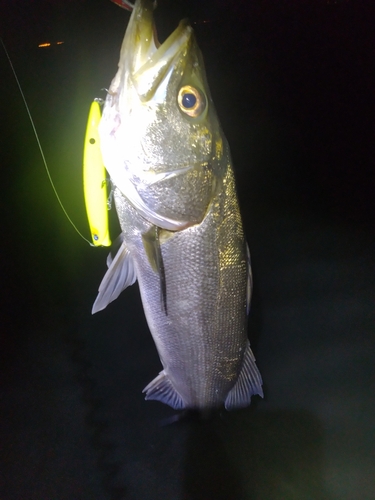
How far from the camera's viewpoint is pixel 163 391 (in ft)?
2.97

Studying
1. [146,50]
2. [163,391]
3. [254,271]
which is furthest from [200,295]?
[254,271]

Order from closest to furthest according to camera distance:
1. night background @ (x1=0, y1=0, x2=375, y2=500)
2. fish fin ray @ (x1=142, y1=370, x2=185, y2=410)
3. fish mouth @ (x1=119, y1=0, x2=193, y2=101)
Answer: fish mouth @ (x1=119, y1=0, x2=193, y2=101) → fish fin ray @ (x1=142, y1=370, x2=185, y2=410) → night background @ (x1=0, y1=0, x2=375, y2=500)

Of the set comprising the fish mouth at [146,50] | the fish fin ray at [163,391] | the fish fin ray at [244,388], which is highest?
the fish mouth at [146,50]

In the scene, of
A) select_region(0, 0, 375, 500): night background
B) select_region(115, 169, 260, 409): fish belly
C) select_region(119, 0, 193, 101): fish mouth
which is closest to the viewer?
select_region(119, 0, 193, 101): fish mouth

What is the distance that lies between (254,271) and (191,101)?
37.4 inches

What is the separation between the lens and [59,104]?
1.04 meters

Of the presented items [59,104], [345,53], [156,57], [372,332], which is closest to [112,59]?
[59,104]

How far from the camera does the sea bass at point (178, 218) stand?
0.53 metres

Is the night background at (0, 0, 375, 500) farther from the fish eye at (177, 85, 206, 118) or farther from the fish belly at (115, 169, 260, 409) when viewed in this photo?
the fish eye at (177, 85, 206, 118)

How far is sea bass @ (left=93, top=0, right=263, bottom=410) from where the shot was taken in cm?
53

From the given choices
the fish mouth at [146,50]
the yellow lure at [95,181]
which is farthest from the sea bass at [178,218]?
the yellow lure at [95,181]

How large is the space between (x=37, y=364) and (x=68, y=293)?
32 cm

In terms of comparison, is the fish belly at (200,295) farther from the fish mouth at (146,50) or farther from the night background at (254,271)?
the night background at (254,271)

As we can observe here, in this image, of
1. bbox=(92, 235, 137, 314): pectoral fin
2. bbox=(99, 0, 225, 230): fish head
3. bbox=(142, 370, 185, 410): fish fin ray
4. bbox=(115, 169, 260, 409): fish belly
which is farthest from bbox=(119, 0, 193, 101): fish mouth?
bbox=(142, 370, 185, 410): fish fin ray
